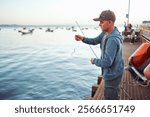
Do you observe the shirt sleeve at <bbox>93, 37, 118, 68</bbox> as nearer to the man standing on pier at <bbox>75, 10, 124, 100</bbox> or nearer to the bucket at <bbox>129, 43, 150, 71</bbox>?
the man standing on pier at <bbox>75, 10, 124, 100</bbox>

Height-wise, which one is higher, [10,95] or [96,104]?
[96,104]

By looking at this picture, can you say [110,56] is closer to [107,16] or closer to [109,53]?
[109,53]

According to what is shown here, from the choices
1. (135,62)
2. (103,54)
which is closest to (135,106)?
(103,54)

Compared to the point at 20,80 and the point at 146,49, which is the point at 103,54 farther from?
the point at 20,80

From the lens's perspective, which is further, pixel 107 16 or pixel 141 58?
pixel 141 58

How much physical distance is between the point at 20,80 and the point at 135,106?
15.5m

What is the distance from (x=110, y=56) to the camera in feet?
11.5

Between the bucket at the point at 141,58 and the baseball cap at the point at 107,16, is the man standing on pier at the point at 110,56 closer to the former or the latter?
the baseball cap at the point at 107,16

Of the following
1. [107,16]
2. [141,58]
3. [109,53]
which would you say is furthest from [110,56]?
[141,58]

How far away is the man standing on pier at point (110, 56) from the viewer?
3.52 m

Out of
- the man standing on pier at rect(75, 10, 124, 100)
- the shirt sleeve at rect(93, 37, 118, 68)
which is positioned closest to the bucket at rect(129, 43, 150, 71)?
the man standing on pier at rect(75, 10, 124, 100)

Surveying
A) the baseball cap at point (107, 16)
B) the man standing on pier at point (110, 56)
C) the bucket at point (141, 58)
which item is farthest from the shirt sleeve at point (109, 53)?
the bucket at point (141, 58)

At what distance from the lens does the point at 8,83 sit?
57.6 ft

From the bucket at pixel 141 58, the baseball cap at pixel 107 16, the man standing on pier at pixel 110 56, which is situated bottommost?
the bucket at pixel 141 58
